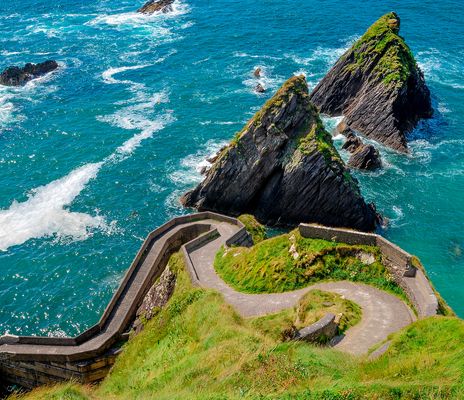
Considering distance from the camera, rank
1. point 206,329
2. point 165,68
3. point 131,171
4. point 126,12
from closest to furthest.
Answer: point 206,329 < point 131,171 < point 165,68 < point 126,12

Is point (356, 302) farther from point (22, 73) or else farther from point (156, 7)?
point (156, 7)

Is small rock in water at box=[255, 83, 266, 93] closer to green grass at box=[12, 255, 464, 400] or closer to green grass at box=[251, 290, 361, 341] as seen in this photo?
green grass at box=[251, 290, 361, 341]

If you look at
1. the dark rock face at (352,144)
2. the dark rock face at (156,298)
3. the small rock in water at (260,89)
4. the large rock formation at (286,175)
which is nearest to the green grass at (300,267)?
the dark rock face at (156,298)

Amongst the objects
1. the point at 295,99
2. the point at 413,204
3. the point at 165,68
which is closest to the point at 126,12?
the point at 165,68

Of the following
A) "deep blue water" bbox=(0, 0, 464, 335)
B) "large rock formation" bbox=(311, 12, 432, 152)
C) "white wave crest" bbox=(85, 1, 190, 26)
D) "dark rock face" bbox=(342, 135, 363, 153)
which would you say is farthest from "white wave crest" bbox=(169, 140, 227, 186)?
"white wave crest" bbox=(85, 1, 190, 26)

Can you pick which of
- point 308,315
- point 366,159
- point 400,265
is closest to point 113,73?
point 366,159

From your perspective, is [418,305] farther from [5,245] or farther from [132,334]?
[5,245]

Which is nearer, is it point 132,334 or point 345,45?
point 132,334
